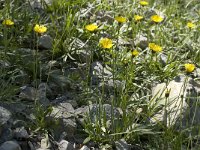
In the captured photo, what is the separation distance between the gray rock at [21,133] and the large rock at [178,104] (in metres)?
0.75

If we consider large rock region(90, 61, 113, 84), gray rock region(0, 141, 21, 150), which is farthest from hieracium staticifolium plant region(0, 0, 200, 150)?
gray rock region(0, 141, 21, 150)

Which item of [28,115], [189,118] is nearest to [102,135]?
[28,115]

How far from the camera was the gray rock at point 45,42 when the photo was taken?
2898 millimetres

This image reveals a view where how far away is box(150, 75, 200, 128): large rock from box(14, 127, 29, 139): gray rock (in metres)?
0.75

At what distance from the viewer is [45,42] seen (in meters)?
2.91

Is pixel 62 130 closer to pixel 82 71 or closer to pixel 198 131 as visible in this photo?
pixel 82 71

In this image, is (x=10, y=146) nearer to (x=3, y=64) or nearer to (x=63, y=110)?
(x=63, y=110)

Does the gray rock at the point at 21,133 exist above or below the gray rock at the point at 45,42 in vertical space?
below

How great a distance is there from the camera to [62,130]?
2.27m

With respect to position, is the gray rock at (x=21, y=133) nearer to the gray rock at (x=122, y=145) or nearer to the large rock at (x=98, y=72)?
the gray rock at (x=122, y=145)

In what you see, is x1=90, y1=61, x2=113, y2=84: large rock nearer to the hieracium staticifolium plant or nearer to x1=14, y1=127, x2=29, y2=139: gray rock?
the hieracium staticifolium plant

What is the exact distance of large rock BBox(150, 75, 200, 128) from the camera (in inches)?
90.4

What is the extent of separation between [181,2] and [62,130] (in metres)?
2.83

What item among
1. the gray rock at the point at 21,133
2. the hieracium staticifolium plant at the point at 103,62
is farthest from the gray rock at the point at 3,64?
the gray rock at the point at 21,133
